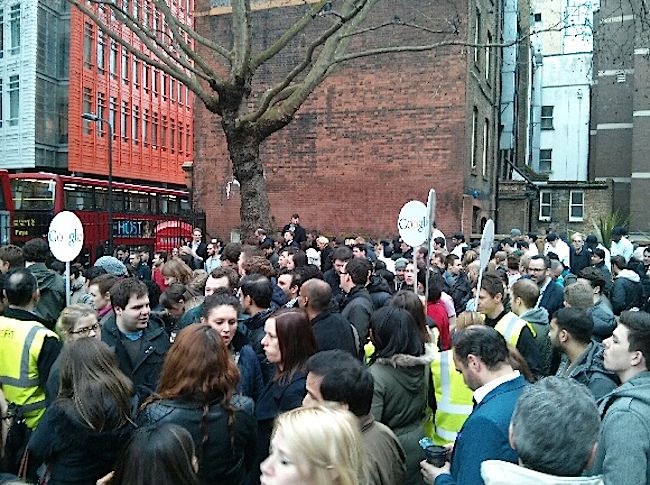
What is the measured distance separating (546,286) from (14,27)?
3714cm

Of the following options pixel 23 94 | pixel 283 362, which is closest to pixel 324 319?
pixel 283 362

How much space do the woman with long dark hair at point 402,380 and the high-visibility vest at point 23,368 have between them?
2281 mm

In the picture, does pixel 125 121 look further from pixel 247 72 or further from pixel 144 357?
pixel 144 357

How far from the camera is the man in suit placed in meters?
2.89

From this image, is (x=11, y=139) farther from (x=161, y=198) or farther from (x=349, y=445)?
(x=349, y=445)

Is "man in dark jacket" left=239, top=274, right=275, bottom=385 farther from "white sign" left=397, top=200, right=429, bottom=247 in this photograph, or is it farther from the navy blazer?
"white sign" left=397, top=200, right=429, bottom=247

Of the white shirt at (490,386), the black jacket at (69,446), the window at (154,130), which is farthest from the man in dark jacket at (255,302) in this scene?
the window at (154,130)

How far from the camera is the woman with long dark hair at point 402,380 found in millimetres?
4062

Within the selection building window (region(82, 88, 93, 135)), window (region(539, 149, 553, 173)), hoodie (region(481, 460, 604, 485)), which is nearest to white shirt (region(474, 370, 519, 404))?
hoodie (region(481, 460, 604, 485))

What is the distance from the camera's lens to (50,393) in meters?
3.98

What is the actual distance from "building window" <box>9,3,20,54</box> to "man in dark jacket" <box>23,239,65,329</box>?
3387 centimetres

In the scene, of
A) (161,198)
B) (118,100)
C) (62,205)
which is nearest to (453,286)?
(62,205)

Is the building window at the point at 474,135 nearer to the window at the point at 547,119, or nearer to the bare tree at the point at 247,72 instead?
the bare tree at the point at 247,72

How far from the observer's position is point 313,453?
2.26 m
